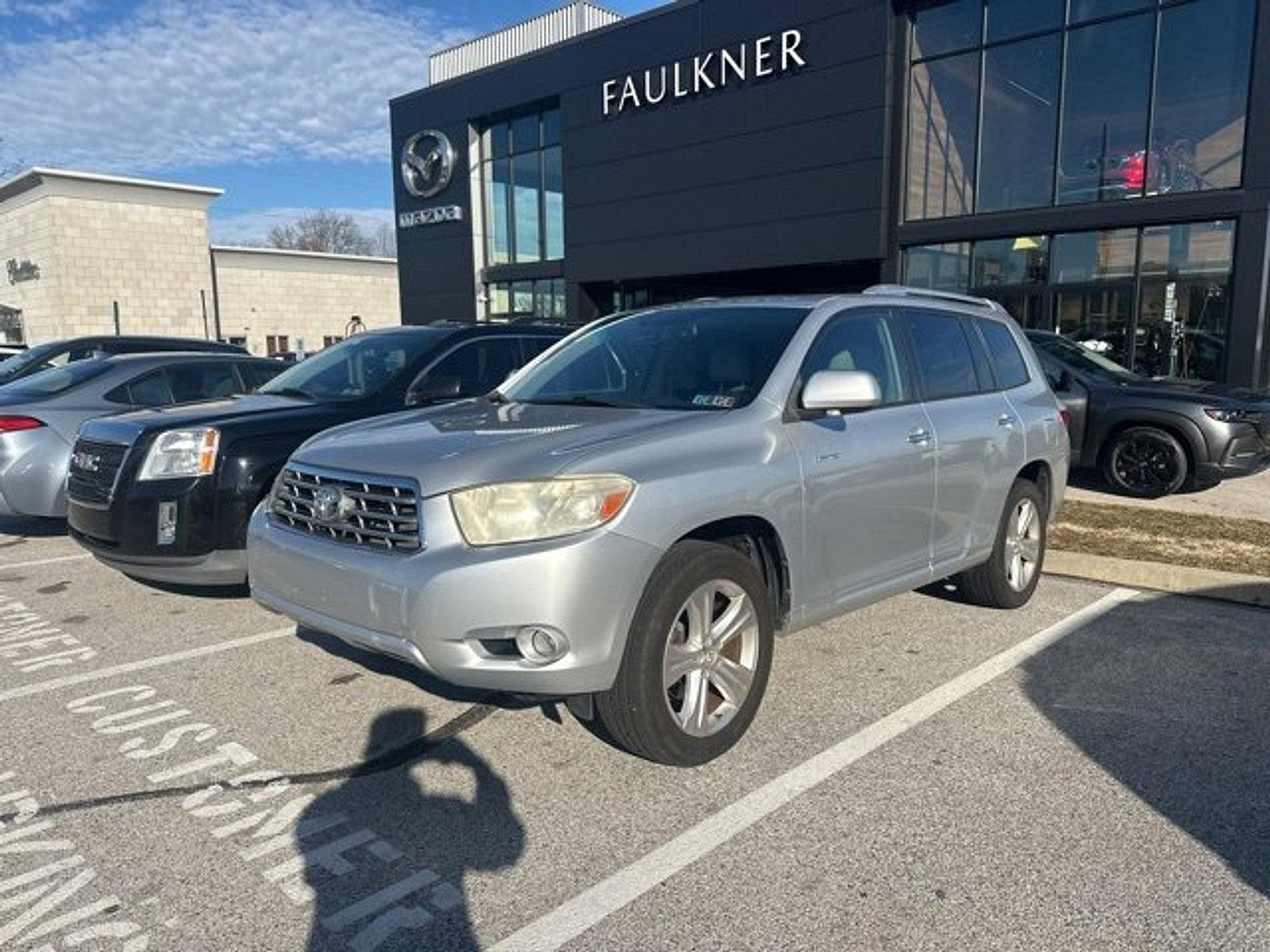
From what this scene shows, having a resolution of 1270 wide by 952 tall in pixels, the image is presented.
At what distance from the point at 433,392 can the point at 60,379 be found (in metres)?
3.65

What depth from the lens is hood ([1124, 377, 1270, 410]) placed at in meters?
9.04

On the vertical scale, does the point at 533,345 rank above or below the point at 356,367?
above

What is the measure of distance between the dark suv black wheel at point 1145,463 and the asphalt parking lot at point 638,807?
4.73m

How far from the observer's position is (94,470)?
5.26 meters

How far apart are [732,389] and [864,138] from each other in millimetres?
15204

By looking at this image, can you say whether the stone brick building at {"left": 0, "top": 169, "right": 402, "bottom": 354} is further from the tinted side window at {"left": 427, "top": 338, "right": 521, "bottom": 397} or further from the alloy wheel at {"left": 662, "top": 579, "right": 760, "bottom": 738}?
Result: the alloy wheel at {"left": 662, "top": 579, "right": 760, "bottom": 738}

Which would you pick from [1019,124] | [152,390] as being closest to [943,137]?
[1019,124]

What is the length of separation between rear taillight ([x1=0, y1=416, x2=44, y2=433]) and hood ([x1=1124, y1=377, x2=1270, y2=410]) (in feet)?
32.0

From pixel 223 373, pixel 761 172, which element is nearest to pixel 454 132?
pixel 761 172

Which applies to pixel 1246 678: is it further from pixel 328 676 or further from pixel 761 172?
pixel 761 172

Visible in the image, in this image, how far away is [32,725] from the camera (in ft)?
12.6

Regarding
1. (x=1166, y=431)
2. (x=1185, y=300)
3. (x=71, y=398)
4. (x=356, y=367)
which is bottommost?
(x=1166, y=431)

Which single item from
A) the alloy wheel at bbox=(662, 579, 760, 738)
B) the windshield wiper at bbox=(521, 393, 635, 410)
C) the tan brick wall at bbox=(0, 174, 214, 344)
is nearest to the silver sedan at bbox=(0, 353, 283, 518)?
the windshield wiper at bbox=(521, 393, 635, 410)

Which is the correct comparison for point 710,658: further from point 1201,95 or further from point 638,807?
point 1201,95
